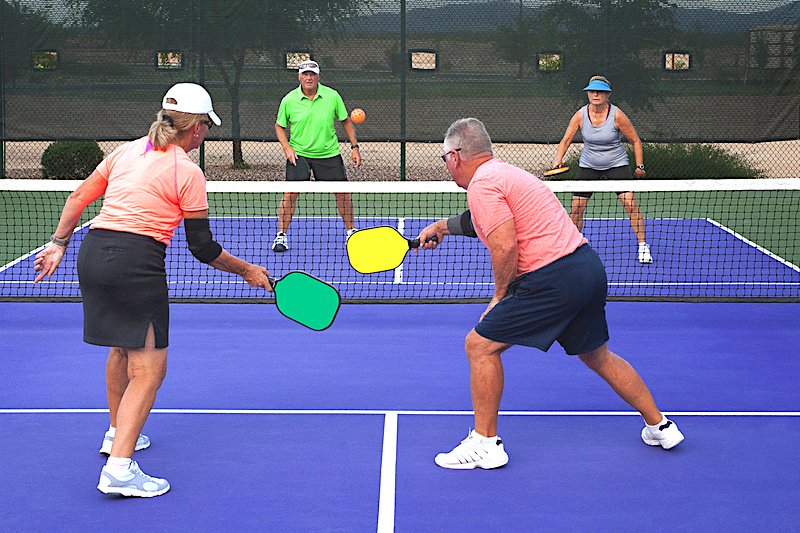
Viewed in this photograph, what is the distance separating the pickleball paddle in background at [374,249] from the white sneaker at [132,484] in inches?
53.3

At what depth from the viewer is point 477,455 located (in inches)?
Answer: 195

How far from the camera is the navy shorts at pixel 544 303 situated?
4.83 m

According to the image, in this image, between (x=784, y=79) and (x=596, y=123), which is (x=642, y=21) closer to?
(x=784, y=79)

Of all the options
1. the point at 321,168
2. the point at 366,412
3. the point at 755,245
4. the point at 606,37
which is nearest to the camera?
the point at 366,412

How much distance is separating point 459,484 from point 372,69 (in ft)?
34.8

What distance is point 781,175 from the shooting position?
17.8 metres

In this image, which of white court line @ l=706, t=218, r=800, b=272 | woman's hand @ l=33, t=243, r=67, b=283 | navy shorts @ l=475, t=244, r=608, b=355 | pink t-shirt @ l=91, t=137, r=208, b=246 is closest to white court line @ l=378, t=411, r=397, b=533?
navy shorts @ l=475, t=244, r=608, b=355

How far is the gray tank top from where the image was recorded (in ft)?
32.4

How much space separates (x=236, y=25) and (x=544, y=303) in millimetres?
10861

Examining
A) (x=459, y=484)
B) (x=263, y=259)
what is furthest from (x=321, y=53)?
(x=459, y=484)

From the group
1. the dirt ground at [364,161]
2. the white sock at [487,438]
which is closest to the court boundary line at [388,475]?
the white sock at [487,438]

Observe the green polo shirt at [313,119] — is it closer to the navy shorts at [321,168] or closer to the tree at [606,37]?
the navy shorts at [321,168]

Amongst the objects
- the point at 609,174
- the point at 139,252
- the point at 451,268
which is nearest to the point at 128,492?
the point at 139,252

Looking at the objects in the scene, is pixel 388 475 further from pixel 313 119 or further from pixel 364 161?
pixel 364 161
